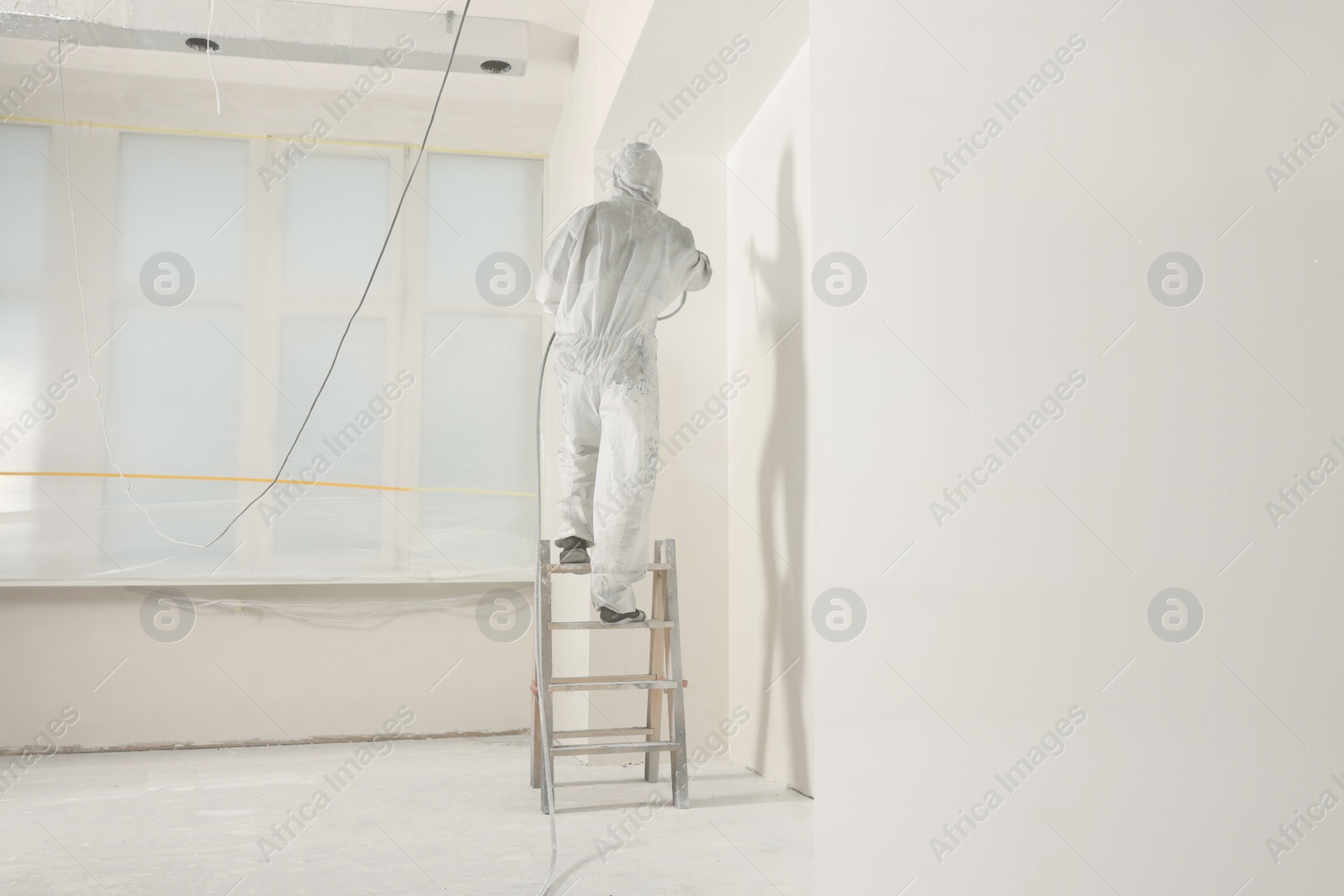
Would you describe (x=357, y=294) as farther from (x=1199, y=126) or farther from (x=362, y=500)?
(x=1199, y=126)

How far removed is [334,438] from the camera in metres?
3.82

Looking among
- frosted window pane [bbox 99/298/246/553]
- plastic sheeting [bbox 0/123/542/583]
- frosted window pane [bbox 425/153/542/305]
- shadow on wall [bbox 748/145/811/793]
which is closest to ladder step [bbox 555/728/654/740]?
shadow on wall [bbox 748/145/811/793]

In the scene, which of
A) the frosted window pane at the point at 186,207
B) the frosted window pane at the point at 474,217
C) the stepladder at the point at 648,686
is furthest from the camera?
the frosted window pane at the point at 474,217

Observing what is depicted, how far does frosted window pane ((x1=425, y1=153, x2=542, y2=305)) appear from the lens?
13.2 ft

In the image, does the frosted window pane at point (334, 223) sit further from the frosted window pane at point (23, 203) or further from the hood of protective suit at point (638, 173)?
the hood of protective suit at point (638, 173)

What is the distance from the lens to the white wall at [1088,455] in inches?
25.7

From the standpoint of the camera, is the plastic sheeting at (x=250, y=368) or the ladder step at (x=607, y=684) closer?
the ladder step at (x=607, y=684)

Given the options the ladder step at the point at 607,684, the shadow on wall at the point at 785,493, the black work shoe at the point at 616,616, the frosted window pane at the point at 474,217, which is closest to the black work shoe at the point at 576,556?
the black work shoe at the point at 616,616

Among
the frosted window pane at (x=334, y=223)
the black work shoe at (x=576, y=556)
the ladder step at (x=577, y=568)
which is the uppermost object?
the frosted window pane at (x=334, y=223)

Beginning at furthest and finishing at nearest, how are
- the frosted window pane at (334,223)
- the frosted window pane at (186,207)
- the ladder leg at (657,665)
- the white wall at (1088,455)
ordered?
1. the frosted window pane at (334,223)
2. the frosted window pane at (186,207)
3. the ladder leg at (657,665)
4. the white wall at (1088,455)

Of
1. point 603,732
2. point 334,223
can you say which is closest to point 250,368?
point 334,223

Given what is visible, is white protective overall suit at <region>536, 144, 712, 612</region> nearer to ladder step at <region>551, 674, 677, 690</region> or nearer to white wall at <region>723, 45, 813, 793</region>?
ladder step at <region>551, 674, 677, 690</region>

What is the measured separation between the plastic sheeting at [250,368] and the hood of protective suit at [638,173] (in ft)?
4.83

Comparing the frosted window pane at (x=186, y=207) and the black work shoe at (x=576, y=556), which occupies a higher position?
the frosted window pane at (x=186, y=207)
